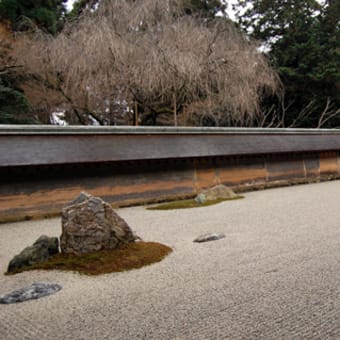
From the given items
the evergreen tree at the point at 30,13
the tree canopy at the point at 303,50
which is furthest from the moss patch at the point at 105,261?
the tree canopy at the point at 303,50

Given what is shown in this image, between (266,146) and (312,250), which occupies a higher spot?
(266,146)

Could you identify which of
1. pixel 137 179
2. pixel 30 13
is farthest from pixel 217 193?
pixel 30 13

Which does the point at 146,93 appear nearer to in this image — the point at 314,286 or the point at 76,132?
the point at 76,132

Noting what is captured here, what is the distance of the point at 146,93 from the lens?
28.5 ft

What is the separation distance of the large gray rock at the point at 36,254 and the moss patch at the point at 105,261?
6cm

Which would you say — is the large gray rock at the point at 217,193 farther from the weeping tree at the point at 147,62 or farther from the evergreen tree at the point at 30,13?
the evergreen tree at the point at 30,13

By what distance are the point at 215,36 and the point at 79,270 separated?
25.7 feet

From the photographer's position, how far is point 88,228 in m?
2.57

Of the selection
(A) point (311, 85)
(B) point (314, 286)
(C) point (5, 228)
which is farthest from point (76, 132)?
(A) point (311, 85)

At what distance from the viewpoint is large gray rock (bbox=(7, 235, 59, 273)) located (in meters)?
2.47

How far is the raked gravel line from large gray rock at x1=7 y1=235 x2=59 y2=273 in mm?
161

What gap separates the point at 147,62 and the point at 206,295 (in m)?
7.04

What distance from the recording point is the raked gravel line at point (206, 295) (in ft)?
4.69

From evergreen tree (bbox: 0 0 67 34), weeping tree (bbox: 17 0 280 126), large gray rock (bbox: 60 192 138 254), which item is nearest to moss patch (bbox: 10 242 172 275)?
large gray rock (bbox: 60 192 138 254)
